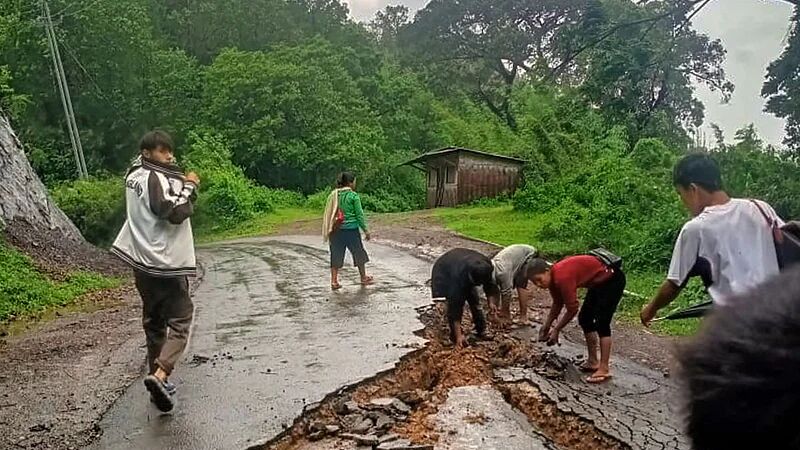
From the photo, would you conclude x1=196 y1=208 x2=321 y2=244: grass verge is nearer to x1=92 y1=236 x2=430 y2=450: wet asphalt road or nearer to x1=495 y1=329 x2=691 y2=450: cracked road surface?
x1=92 y1=236 x2=430 y2=450: wet asphalt road

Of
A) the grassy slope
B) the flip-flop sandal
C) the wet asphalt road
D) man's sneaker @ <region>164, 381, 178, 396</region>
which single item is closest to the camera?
the wet asphalt road

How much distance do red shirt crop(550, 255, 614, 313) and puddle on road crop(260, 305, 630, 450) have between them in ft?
2.10

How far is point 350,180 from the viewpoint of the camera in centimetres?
1191

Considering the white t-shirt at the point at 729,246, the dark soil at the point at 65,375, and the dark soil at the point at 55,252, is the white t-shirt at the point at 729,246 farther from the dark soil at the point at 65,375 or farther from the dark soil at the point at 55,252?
the dark soil at the point at 55,252

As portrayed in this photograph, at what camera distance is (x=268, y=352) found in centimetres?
759

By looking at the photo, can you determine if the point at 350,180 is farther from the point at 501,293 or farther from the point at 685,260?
the point at 685,260

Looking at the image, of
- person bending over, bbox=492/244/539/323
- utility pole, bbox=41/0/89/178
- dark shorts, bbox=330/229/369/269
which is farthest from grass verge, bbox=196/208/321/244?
person bending over, bbox=492/244/539/323

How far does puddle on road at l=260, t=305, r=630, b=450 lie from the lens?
5.08 m

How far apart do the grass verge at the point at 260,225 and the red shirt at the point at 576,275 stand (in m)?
23.9

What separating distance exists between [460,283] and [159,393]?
3.50 metres

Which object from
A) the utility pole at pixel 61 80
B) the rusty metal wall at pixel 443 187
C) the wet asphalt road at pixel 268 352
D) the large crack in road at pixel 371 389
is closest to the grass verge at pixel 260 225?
the rusty metal wall at pixel 443 187

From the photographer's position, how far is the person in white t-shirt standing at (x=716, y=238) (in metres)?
3.77

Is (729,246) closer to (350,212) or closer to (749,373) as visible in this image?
(749,373)

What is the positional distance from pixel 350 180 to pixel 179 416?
670 centimetres
